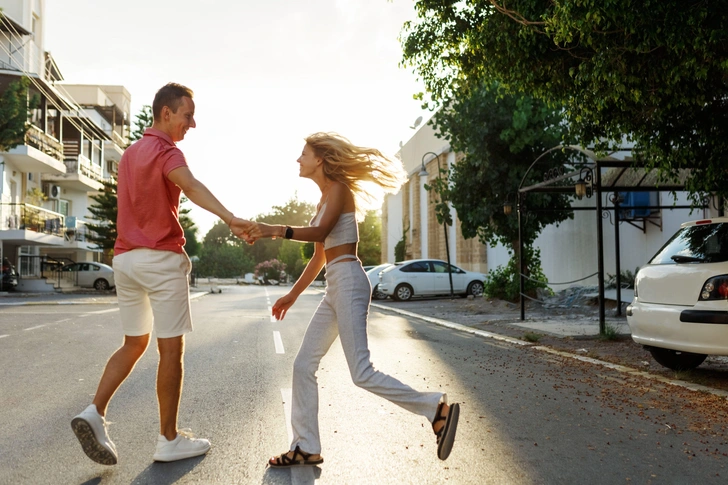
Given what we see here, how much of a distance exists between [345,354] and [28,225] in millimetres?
31304

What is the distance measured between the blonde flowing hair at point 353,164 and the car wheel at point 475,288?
867 inches

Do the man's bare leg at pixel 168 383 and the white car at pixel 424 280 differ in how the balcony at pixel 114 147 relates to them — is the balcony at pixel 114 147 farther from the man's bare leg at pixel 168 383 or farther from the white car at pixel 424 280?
the man's bare leg at pixel 168 383

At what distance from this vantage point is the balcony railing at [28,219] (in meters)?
30.2

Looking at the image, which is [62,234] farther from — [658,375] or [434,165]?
[658,375]

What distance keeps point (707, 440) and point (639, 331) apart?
278 cm

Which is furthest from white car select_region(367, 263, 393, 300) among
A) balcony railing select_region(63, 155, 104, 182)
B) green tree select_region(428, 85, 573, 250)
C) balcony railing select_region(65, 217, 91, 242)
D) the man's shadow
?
the man's shadow

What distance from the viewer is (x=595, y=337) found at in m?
11.3

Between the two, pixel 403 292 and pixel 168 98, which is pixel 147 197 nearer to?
pixel 168 98

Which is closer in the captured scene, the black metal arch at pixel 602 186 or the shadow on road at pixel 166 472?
the shadow on road at pixel 166 472

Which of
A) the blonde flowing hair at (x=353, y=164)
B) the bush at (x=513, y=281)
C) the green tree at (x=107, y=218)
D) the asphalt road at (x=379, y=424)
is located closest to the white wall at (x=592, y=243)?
the bush at (x=513, y=281)

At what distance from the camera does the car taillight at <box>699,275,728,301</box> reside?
655cm

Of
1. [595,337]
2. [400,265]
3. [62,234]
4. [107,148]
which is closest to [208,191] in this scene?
[595,337]

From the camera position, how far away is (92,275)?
1407 inches

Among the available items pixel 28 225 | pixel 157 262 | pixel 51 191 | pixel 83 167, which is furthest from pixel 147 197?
pixel 83 167
